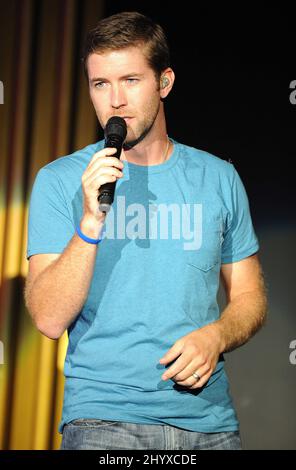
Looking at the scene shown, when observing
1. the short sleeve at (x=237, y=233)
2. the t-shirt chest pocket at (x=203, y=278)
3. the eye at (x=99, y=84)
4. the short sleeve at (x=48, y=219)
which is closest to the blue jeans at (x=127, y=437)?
the t-shirt chest pocket at (x=203, y=278)

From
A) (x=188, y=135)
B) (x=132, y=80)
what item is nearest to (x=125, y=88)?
(x=132, y=80)

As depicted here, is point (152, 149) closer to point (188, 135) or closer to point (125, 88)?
point (125, 88)

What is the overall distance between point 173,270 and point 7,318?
4.35 ft

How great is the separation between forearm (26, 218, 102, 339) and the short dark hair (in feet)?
1.66

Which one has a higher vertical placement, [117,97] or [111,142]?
[117,97]

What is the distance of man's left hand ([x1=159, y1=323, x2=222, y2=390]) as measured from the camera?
1404mm

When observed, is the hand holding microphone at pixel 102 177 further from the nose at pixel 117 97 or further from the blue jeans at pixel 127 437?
the blue jeans at pixel 127 437

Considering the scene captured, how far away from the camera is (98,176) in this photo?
4.38 feet

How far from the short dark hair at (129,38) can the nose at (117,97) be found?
0.11 meters

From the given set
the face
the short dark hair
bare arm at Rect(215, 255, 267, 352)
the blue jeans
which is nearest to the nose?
the face

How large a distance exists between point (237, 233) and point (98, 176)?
1.88 feet

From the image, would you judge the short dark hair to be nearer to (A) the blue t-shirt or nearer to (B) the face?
(B) the face

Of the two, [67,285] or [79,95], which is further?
[79,95]

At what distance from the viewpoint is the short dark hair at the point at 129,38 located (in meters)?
1.69
